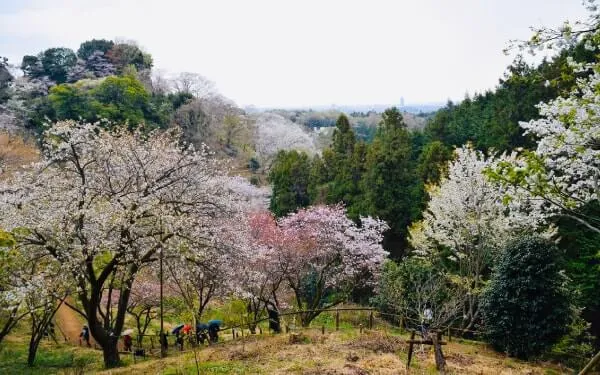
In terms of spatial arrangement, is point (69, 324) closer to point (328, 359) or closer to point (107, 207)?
point (107, 207)

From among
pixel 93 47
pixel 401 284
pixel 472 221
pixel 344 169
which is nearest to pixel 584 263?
pixel 472 221

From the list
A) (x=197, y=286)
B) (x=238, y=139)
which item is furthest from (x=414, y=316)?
(x=238, y=139)

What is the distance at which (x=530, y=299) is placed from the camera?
50.0ft

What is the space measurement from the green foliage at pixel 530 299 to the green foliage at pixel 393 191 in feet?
38.7

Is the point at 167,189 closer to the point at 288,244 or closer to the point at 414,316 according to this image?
the point at 288,244

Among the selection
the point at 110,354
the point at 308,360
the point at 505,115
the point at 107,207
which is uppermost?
the point at 505,115

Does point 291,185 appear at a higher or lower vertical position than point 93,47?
lower

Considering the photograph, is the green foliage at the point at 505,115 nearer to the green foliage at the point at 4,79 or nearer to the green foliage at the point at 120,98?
the green foliage at the point at 120,98

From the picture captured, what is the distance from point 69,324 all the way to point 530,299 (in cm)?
2121

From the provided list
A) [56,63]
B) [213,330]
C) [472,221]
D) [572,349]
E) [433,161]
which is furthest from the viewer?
[56,63]

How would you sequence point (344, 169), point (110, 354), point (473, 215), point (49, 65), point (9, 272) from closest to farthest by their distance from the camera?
point (9, 272) < point (110, 354) < point (473, 215) < point (344, 169) < point (49, 65)

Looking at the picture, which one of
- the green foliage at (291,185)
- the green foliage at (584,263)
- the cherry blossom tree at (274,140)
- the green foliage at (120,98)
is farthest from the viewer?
the cherry blossom tree at (274,140)

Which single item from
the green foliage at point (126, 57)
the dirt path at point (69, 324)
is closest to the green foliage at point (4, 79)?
the green foliage at point (126, 57)

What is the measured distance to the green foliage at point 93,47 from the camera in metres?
56.0
